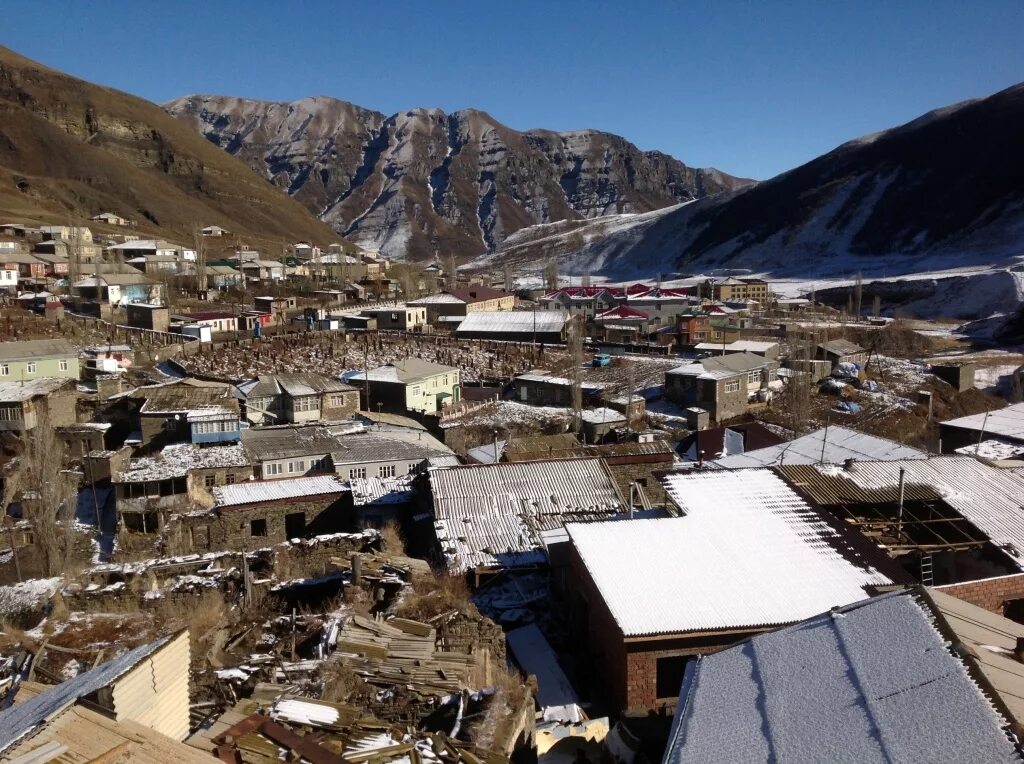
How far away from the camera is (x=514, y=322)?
46625 mm

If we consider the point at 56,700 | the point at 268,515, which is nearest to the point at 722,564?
the point at 56,700

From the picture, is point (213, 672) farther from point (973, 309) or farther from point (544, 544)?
point (973, 309)

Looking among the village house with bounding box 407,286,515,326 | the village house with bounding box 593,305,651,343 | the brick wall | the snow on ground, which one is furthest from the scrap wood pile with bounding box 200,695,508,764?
the village house with bounding box 407,286,515,326

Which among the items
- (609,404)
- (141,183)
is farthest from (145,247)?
(609,404)

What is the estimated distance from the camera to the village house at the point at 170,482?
1728cm

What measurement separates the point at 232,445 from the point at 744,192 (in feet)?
450

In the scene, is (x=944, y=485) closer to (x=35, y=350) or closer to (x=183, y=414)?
(x=183, y=414)

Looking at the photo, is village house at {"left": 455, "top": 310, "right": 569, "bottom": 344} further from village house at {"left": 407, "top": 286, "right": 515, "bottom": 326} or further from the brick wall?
the brick wall

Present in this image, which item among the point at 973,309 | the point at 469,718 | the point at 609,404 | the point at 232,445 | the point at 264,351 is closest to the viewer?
the point at 469,718

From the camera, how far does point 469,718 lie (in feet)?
21.3

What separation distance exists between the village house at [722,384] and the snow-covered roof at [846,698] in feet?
79.3

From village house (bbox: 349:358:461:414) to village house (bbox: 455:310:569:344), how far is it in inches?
558

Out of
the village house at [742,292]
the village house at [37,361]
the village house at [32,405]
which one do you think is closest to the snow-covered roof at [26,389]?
the village house at [32,405]

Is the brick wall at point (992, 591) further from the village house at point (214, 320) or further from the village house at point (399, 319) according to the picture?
the village house at point (399, 319)
